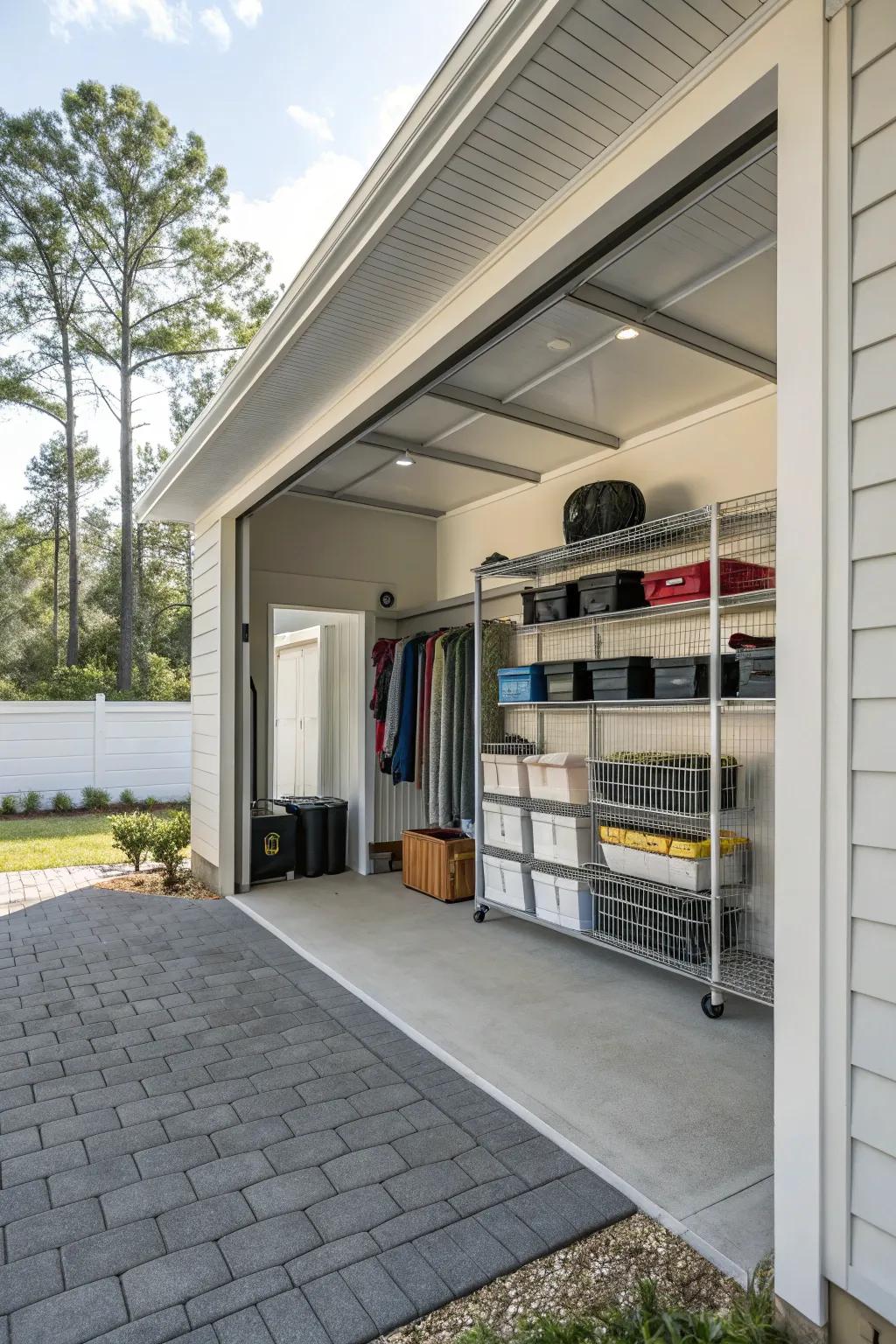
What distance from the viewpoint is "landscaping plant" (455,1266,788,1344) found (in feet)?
5.01

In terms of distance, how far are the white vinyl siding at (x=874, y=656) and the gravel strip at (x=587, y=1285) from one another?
0.43 meters

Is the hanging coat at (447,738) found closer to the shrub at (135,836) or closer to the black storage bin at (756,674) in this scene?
the black storage bin at (756,674)

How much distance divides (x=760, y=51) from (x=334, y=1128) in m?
2.93

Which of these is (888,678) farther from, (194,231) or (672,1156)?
(194,231)

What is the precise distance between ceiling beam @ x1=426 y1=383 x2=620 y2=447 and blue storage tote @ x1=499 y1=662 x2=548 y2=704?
1321mm

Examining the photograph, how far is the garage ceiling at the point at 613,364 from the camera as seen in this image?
107 inches

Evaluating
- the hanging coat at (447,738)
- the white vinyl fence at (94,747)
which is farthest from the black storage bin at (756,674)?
the white vinyl fence at (94,747)

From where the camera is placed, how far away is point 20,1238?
6.31 ft

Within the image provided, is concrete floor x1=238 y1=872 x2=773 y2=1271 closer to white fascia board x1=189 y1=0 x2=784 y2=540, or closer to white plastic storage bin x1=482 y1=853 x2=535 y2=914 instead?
white plastic storage bin x1=482 y1=853 x2=535 y2=914

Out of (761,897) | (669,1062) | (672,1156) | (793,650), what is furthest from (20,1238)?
(761,897)

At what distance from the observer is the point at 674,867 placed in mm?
3496

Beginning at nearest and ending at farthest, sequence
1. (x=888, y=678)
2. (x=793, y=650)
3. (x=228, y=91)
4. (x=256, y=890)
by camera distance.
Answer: (x=888, y=678) < (x=793, y=650) < (x=256, y=890) < (x=228, y=91)

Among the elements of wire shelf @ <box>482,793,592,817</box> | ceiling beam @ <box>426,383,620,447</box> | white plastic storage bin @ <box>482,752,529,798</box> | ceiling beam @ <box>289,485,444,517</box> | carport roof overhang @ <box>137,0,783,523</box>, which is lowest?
wire shelf @ <box>482,793,592,817</box>

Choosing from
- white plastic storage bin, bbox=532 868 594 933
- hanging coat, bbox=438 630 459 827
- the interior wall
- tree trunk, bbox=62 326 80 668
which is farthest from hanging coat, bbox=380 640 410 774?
tree trunk, bbox=62 326 80 668
